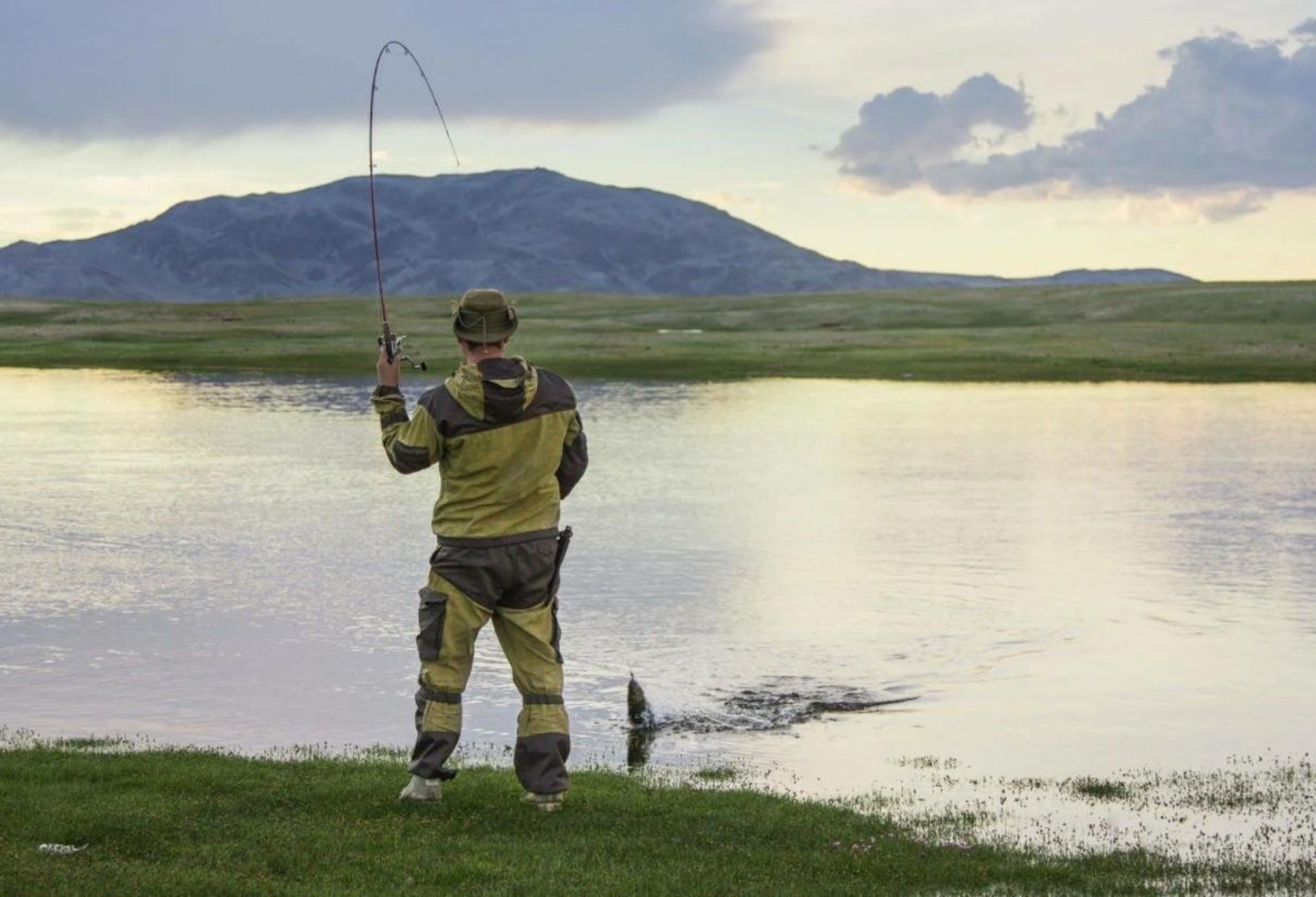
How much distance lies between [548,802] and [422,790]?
81cm

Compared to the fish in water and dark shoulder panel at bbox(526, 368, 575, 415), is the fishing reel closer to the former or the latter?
dark shoulder panel at bbox(526, 368, 575, 415)

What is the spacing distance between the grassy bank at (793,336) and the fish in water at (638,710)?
6463 cm

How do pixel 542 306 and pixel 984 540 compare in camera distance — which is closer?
pixel 984 540

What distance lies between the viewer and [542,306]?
18088 centimetres

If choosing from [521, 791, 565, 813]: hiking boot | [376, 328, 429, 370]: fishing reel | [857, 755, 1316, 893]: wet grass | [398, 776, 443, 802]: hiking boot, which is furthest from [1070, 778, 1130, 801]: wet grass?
[376, 328, 429, 370]: fishing reel

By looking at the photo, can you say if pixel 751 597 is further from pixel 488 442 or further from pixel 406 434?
pixel 406 434

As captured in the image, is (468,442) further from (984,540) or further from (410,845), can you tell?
(984,540)

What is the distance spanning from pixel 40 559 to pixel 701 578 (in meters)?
9.50

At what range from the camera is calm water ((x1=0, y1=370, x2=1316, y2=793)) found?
54.4 feet

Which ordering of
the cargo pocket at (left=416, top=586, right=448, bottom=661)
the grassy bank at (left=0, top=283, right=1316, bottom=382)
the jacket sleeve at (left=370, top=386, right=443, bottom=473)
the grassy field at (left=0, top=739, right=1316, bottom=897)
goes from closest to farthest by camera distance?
1. the grassy field at (left=0, top=739, right=1316, bottom=897)
2. the jacket sleeve at (left=370, top=386, right=443, bottom=473)
3. the cargo pocket at (left=416, top=586, right=448, bottom=661)
4. the grassy bank at (left=0, top=283, right=1316, bottom=382)

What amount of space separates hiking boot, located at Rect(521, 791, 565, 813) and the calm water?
346cm

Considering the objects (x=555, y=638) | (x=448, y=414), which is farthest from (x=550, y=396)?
(x=555, y=638)

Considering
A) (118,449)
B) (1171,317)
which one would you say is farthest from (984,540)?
(1171,317)

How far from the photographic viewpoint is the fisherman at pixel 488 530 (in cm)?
1145
